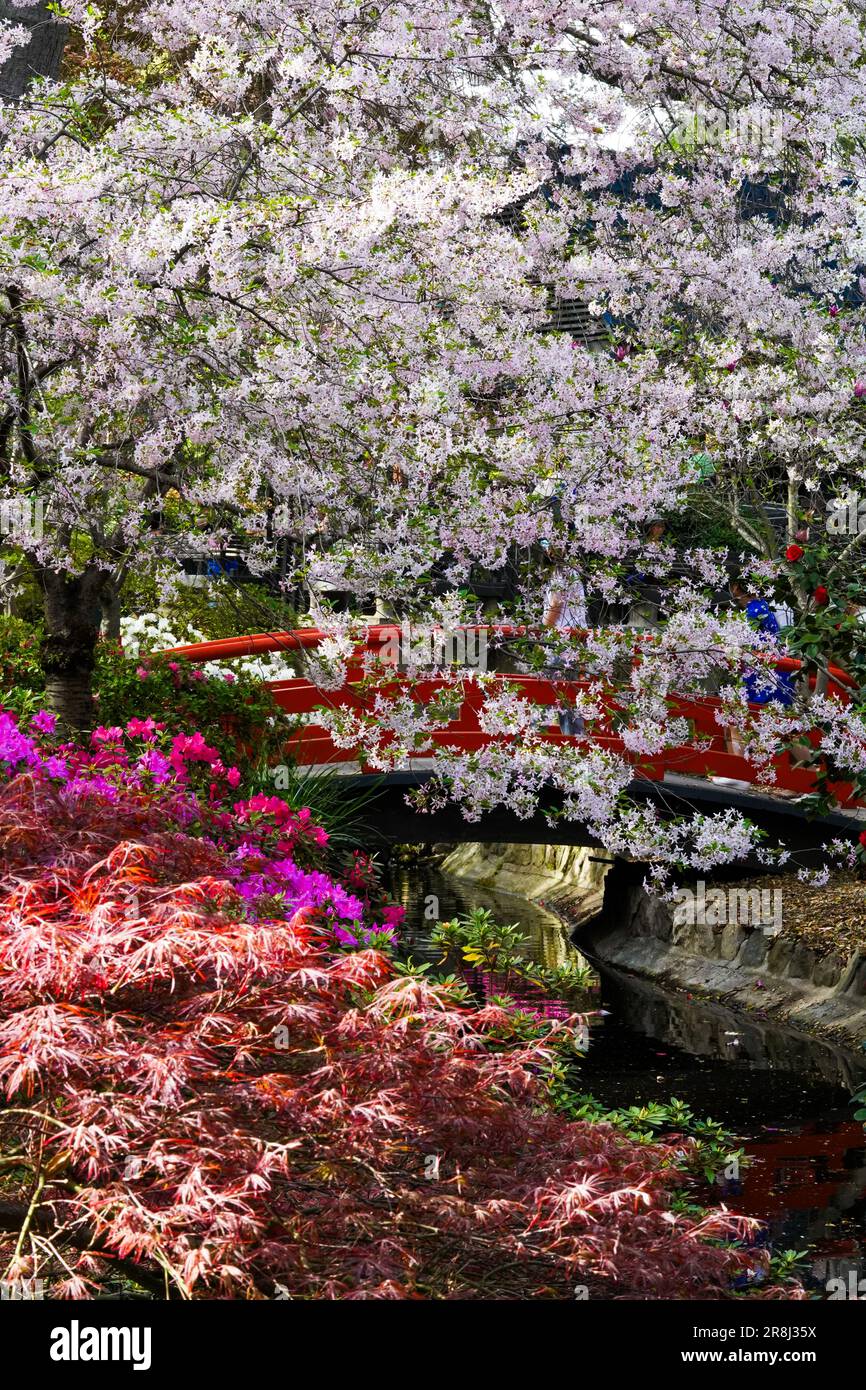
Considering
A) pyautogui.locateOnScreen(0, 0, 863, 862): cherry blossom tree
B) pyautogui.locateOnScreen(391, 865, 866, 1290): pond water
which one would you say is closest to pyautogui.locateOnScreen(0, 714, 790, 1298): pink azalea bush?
pyautogui.locateOnScreen(0, 0, 863, 862): cherry blossom tree

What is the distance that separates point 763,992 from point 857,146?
635 centimetres

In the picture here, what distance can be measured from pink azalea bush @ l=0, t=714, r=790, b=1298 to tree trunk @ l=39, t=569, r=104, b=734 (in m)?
4.16

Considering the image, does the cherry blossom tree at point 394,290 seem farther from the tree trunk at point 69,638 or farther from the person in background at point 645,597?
the person in background at point 645,597

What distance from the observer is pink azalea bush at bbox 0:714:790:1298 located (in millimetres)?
3061

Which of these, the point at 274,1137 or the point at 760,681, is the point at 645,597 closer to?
the point at 760,681

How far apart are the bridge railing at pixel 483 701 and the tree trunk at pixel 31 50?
2.83 metres

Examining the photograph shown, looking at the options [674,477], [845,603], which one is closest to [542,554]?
[674,477]

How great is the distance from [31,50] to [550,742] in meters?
4.73

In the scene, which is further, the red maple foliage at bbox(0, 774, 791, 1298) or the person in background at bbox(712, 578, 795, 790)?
the person in background at bbox(712, 578, 795, 790)

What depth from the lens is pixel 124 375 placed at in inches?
231

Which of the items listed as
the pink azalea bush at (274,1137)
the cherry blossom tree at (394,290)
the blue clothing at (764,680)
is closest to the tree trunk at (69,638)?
the cherry blossom tree at (394,290)

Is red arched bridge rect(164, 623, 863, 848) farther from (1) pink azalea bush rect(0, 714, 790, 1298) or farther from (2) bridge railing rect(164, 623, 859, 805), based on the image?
(1) pink azalea bush rect(0, 714, 790, 1298)

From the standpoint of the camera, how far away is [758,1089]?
33.2ft
